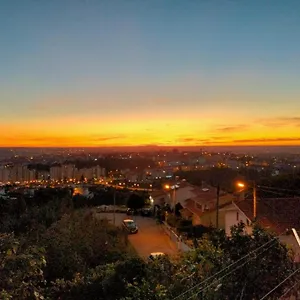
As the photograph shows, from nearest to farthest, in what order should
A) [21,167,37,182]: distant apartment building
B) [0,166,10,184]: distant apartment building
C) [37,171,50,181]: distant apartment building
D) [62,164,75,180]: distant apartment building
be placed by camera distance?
[0,166,10,184]: distant apartment building
[21,167,37,182]: distant apartment building
[37,171,50,181]: distant apartment building
[62,164,75,180]: distant apartment building

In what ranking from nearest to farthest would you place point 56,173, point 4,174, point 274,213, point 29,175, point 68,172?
point 274,213 < point 4,174 < point 29,175 < point 56,173 < point 68,172

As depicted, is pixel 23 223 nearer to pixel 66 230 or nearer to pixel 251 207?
pixel 66 230

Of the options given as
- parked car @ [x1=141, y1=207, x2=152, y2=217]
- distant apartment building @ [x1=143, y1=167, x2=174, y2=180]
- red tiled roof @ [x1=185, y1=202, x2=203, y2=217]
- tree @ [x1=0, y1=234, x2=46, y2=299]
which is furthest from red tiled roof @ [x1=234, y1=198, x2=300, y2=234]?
distant apartment building @ [x1=143, y1=167, x2=174, y2=180]

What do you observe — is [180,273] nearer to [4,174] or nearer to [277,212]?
[277,212]

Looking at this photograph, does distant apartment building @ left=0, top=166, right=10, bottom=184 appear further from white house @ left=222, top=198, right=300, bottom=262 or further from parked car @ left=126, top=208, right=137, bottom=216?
white house @ left=222, top=198, right=300, bottom=262

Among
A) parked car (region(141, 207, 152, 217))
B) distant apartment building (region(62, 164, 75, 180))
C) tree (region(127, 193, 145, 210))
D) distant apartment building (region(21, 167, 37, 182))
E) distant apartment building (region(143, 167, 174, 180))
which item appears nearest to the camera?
parked car (region(141, 207, 152, 217))

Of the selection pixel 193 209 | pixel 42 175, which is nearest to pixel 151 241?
pixel 193 209

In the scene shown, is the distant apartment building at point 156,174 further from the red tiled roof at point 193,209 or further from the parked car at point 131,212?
the red tiled roof at point 193,209

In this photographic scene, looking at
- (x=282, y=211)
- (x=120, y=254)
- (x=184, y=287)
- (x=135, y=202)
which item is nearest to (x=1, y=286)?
(x=184, y=287)
